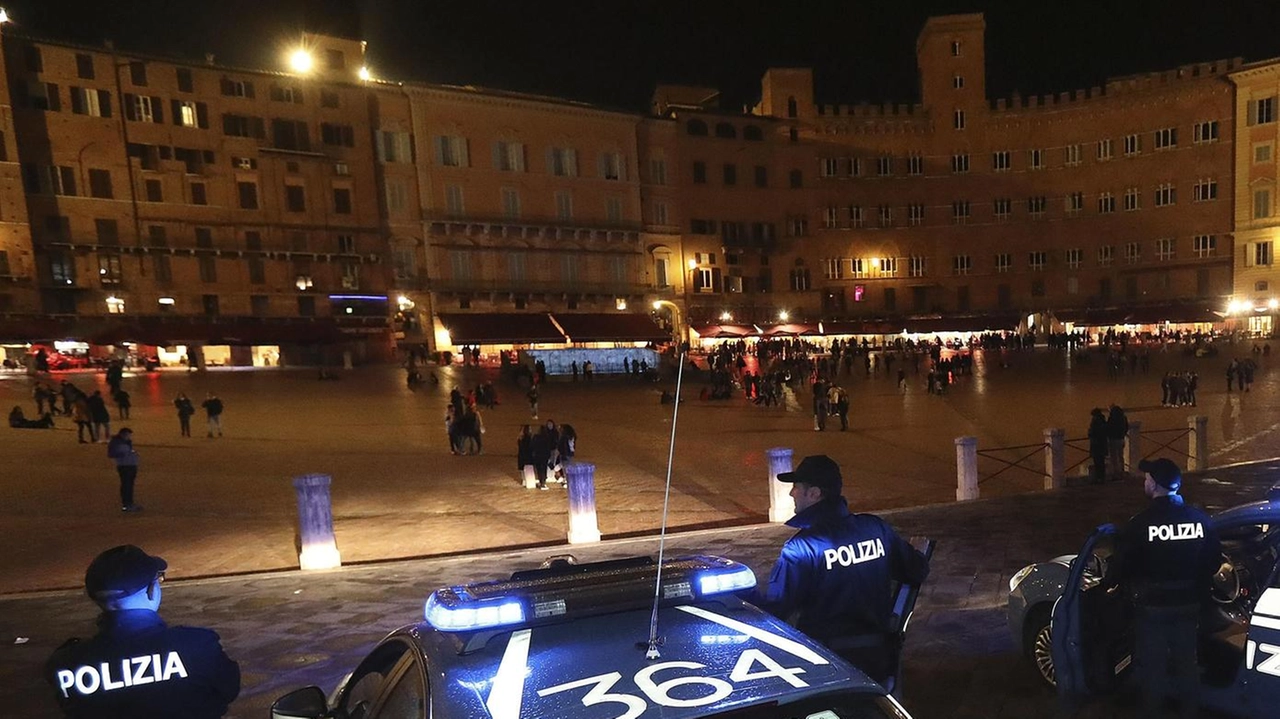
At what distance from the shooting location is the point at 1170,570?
3430 mm

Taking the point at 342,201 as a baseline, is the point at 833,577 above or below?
below

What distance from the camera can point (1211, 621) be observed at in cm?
383

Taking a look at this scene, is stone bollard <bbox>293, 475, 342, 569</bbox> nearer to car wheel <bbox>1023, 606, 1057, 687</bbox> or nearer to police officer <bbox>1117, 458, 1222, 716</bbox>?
car wheel <bbox>1023, 606, 1057, 687</bbox>

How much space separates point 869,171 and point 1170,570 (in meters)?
55.2

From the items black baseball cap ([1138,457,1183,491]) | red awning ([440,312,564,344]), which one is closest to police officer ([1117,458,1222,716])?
black baseball cap ([1138,457,1183,491])

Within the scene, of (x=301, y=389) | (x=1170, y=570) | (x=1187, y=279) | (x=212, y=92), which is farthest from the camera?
(x=1187, y=279)

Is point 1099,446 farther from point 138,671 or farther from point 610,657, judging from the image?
point 138,671

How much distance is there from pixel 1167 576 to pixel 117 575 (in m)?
4.40

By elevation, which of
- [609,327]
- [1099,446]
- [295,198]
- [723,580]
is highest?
[295,198]

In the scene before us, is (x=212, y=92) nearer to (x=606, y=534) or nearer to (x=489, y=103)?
(x=489, y=103)

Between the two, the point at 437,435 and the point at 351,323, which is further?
the point at 351,323

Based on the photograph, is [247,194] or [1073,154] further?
[1073,154]

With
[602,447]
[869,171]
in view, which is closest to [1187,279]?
[869,171]

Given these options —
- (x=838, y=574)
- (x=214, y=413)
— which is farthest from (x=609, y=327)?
(x=838, y=574)
